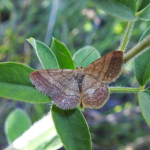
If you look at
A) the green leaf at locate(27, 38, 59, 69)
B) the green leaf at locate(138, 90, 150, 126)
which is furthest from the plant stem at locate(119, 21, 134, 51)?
the green leaf at locate(27, 38, 59, 69)

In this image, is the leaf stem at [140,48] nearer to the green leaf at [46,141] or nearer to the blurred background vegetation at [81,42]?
the green leaf at [46,141]

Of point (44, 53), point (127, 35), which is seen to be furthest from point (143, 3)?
point (44, 53)

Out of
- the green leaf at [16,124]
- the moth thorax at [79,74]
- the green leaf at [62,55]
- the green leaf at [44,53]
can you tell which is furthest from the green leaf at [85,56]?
the green leaf at [16,124]

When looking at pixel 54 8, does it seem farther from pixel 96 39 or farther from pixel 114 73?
pixel 114 73

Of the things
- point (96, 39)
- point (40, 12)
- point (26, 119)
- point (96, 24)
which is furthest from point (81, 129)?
point (40, 12)

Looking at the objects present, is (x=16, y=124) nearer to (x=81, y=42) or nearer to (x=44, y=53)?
(x=44, y=53)

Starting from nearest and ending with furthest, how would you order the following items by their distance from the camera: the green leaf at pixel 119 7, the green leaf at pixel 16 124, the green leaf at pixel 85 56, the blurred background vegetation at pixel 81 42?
1. the green leaf at pixel 119 7
2. the green leaf at pixel 85 56
3. the green leaf at pixel 16 124
4. the blurred background vegetation at pixel 81 42

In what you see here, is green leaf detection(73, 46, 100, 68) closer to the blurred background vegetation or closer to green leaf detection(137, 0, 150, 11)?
green leaf detection(137, 0, 150, 11)
